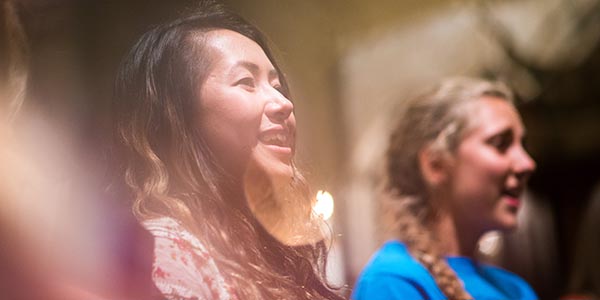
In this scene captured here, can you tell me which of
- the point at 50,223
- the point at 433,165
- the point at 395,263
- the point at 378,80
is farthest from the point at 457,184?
the point at 378,80

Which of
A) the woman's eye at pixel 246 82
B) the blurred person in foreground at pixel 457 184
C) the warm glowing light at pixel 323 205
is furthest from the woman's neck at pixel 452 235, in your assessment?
the woman's eye at pixel 246 82

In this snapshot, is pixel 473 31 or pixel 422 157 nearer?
pixel 422 157

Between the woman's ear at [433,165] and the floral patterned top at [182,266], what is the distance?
0.67m

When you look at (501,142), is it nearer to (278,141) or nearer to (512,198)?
(512,198)

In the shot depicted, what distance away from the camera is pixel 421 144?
1317 millimetres

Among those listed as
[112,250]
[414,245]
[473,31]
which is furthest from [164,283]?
[473,31]

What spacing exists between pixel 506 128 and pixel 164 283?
2.58 feet

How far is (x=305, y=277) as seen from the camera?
76cm

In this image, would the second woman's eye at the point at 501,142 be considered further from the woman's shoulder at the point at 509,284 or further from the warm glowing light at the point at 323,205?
the warm glowing light at the point at 323,205

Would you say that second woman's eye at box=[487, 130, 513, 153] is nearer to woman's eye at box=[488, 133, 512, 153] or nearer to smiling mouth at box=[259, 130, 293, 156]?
woman's eye at box=[488, 133, 512, 153]

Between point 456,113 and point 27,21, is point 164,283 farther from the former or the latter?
point 456,113

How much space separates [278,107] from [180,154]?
0.11 meters

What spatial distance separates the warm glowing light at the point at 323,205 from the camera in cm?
78

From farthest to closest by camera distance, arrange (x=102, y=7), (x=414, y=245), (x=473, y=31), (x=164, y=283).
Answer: (x=473, y=31)
(x=414, y=245)
(x=102, y=7)
(x=164, y=283)
